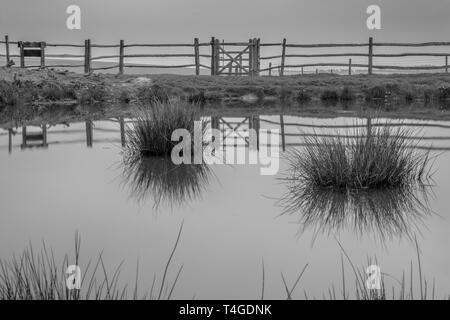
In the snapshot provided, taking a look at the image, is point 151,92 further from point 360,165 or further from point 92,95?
point 360,165

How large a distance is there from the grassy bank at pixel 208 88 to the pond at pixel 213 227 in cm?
1167

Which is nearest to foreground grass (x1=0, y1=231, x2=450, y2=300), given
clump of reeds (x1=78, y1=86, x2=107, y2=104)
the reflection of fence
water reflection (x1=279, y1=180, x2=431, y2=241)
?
water reflection (x1=279, y1=180, x2=431, y2=241)

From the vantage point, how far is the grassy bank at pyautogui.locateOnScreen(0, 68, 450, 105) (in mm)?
20156

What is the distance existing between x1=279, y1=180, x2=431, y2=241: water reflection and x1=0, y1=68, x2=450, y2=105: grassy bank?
13937 millimetres

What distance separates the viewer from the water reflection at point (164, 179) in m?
6.33

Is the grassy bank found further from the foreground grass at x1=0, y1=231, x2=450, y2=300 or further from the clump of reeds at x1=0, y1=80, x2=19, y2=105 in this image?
the foreground grass at x1=0, y1=231, x2=450, y2=300

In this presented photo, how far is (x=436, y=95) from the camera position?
872 inches

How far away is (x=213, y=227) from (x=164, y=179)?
82.3 inches

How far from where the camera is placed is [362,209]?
18.5 feet

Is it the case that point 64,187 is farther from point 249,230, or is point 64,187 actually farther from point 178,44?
point 178,44

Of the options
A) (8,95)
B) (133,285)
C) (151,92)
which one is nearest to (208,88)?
(151,92)

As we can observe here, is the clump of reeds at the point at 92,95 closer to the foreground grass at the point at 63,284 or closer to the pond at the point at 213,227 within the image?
the pond at the point at 213,227

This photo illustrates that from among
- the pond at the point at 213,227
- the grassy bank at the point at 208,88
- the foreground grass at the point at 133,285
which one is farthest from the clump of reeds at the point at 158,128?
the grassy bank at the point at 208,88
